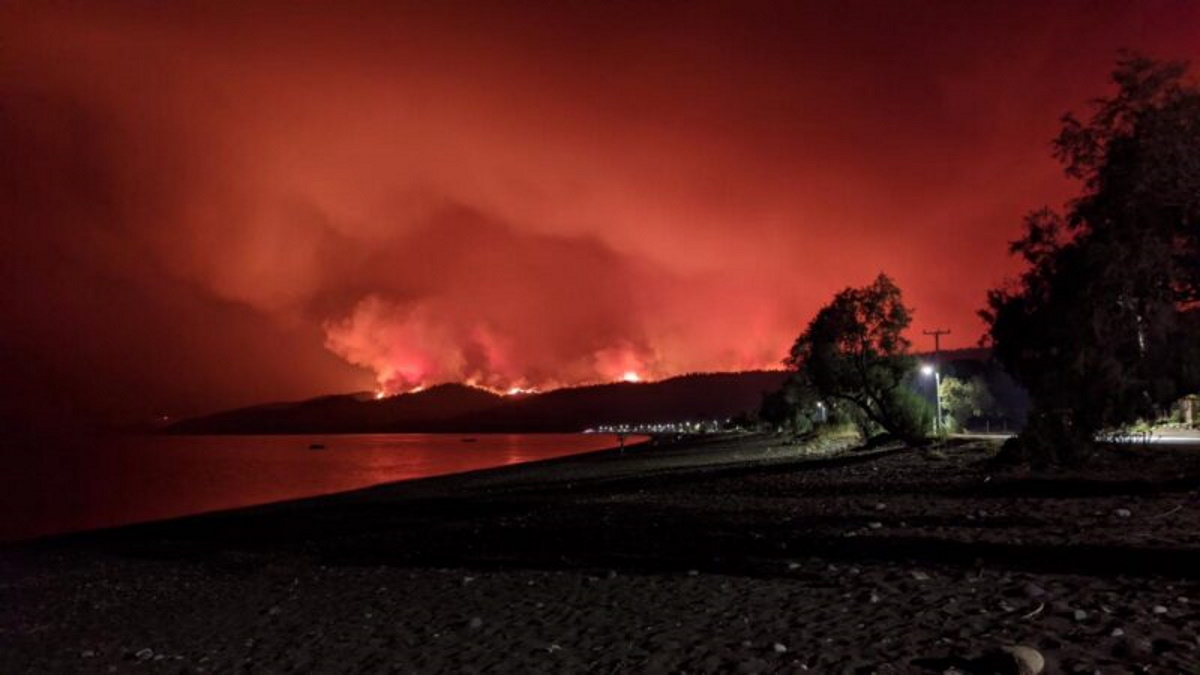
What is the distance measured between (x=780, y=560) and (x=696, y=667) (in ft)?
19.0

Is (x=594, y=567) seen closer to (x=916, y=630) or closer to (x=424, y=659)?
(x=424, y=659)

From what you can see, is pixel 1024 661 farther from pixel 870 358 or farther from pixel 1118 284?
pixel 870 358

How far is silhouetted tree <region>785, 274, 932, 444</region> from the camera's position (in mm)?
47906

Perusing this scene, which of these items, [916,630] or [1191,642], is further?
[916,630]

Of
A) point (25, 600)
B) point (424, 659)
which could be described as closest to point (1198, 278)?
point (424, 659)

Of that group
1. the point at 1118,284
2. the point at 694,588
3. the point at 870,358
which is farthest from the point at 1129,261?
the point at 870,358

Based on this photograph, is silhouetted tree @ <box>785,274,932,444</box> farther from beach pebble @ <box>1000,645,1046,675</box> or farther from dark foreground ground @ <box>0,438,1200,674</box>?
beach pebble @ <box>1000,645,1046,675</box>

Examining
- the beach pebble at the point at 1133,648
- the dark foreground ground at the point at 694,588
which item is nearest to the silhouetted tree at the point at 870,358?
the dark foreground ground at the point at 694,588

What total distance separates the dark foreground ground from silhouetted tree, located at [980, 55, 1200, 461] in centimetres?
241

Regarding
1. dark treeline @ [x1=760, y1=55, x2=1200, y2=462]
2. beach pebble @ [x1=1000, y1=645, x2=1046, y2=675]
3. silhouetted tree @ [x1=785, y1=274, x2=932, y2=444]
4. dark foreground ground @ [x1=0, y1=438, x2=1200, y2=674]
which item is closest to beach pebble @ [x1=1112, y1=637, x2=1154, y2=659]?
dark foreground ground @ [x1=0, y1=438, x2=1200, y2=674]

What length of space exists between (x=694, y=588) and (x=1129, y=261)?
10473 millimetres

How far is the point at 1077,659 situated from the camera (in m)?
8.00

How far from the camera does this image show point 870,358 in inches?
1924

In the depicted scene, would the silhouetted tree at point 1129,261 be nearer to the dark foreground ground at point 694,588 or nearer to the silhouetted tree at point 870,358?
the dark foreground ground at point 694,588
